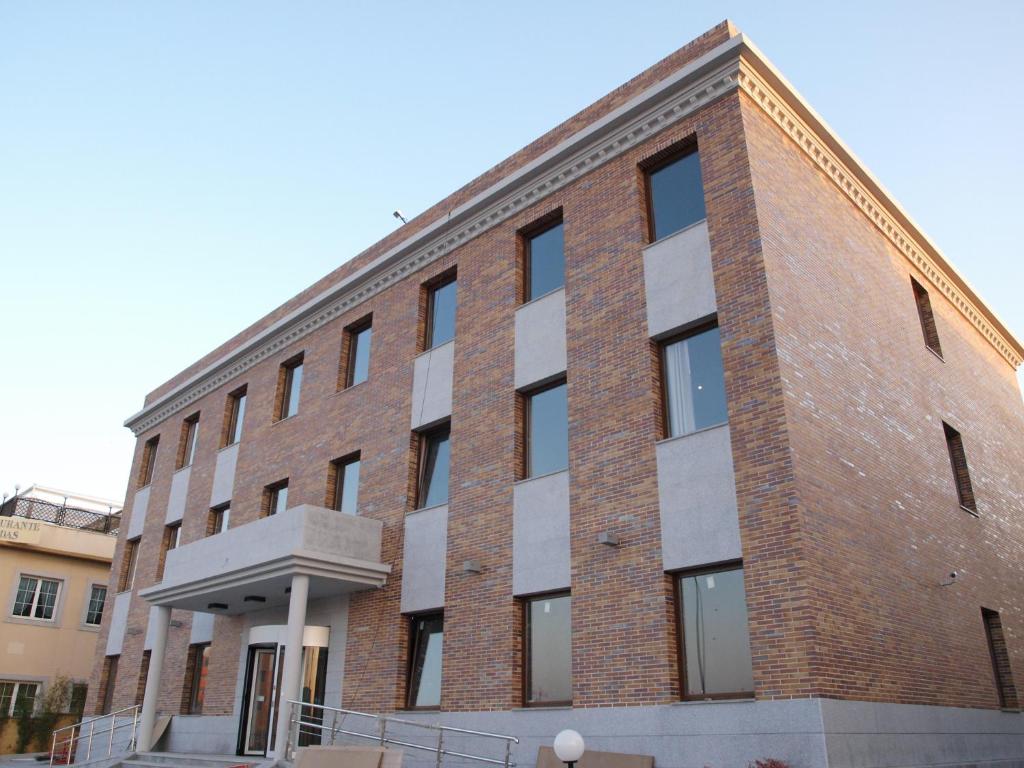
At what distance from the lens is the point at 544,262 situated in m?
16.4

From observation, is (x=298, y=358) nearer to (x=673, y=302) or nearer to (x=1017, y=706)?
(x=673, y=302)

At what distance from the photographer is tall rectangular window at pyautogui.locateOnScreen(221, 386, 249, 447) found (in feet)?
76.4

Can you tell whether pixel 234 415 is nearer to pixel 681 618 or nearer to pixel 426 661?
pixel 426 661

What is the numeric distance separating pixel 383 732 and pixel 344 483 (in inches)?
267

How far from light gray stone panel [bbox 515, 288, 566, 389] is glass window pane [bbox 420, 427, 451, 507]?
7.77 ft

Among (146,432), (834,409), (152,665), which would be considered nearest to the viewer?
(834,409)

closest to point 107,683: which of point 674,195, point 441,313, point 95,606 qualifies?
point 95,606

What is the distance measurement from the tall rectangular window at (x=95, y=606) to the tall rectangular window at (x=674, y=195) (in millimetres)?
26463

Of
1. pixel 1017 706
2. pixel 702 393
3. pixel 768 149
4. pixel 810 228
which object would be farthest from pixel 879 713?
pixel 768 149

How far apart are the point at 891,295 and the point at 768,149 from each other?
476 cm

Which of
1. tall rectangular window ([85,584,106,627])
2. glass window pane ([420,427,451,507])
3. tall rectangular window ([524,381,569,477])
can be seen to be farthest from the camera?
tall rectangular window ([85,584,106,627])

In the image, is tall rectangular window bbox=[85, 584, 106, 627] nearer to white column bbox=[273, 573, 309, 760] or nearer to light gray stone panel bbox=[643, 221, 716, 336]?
white column bbox=[273, 573, 309, 760]

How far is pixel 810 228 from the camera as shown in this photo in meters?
14.1

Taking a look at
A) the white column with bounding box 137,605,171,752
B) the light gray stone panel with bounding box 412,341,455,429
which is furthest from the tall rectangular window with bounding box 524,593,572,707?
the white column with bounding box 137,605,171,752
